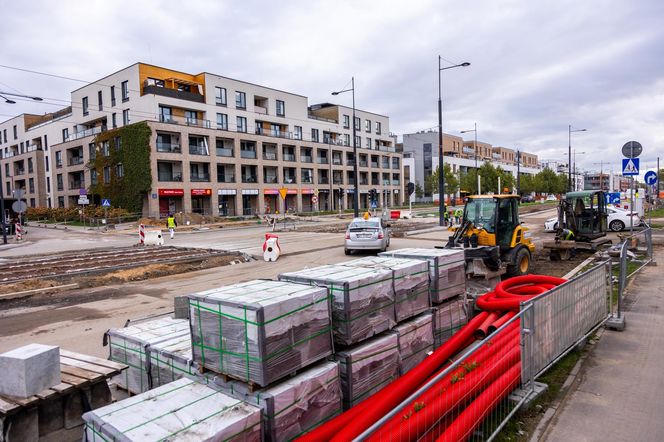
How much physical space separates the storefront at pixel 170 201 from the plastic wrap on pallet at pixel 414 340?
4401cm

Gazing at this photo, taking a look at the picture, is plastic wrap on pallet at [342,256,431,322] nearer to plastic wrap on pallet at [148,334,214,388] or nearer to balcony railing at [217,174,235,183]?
plastic wrap on pallet at [148,334,214,388]

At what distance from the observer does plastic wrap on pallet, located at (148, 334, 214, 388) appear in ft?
14.4

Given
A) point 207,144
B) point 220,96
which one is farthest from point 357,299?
point 220,96

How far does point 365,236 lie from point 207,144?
123 ft

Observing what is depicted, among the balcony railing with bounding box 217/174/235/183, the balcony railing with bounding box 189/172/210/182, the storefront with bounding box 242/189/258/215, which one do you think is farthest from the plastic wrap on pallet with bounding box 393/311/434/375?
the storefront with bounding box 242/189/258/215

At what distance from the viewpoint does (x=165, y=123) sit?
1815 inches

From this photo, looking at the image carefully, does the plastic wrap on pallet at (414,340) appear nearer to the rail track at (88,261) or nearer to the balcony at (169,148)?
the rail track at (88,261)

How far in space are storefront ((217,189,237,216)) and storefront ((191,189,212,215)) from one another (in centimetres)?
124

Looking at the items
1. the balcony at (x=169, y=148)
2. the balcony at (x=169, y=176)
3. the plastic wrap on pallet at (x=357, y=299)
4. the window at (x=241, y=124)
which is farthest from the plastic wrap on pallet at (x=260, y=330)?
the window at (x=241, y=124)

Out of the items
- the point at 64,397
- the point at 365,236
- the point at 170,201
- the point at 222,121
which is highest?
the point at 222,121

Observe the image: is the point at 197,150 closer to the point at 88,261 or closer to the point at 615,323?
the point at 88,261

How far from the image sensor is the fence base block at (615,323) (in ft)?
23.3

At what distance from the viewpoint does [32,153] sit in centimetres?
6531

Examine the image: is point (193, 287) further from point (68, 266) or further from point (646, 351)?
point (646, 351)
